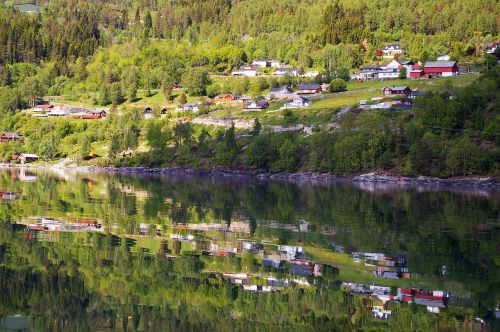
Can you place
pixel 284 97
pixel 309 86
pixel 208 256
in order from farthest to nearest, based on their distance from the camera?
1. pixel 284 97
2. pixel 309 86
3. pixel 208 256

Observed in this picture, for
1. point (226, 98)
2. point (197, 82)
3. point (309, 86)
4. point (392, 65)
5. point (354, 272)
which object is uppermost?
point (354, 272)

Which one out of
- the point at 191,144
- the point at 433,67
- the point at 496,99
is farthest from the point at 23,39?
the point at 496,99

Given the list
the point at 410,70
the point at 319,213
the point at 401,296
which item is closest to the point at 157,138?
the point at 410,70

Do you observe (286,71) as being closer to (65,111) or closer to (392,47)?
(392,47)

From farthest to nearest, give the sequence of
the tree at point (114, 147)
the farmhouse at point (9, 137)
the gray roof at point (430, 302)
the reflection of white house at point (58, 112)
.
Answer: the reflection of white house at point (58, 112)
the farmhouse at point (9, 137)
the tree at point (114, 147)
the gray roof at point (430, 302)

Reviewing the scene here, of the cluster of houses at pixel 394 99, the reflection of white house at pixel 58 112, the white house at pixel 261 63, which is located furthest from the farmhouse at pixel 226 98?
the reflection of white house at pixel 58 112

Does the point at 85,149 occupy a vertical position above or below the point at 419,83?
below

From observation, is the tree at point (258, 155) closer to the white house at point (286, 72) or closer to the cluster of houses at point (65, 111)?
the cluster of houses at point (65, 111)
